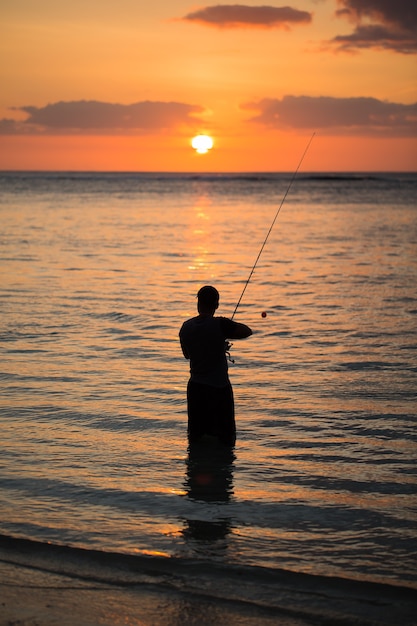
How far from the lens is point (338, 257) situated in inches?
993

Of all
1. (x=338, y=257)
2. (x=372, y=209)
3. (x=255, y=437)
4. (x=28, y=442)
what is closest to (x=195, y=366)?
(x=255, y=437)

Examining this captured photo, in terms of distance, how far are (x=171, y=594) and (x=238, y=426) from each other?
359 cm

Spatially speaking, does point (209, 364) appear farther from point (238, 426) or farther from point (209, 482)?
point (238, 426)

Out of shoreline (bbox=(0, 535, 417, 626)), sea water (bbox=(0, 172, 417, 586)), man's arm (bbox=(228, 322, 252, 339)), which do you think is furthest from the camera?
man's arm (bbox=(228, 322, 252, 339))

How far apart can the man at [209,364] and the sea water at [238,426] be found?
1.04 feet

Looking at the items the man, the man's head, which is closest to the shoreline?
the man

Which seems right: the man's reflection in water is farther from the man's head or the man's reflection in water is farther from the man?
the man's head

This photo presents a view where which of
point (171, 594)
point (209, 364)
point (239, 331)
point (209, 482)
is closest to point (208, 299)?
point (239, 331)

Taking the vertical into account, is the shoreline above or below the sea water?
below

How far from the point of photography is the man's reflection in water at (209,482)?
207 inches

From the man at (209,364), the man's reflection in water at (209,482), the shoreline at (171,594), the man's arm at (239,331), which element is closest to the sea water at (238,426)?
the man's reflection in water at (209,482)

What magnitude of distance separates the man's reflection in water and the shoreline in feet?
1.75

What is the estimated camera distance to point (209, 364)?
6.54 meters

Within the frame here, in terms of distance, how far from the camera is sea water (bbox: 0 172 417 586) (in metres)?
5.19
